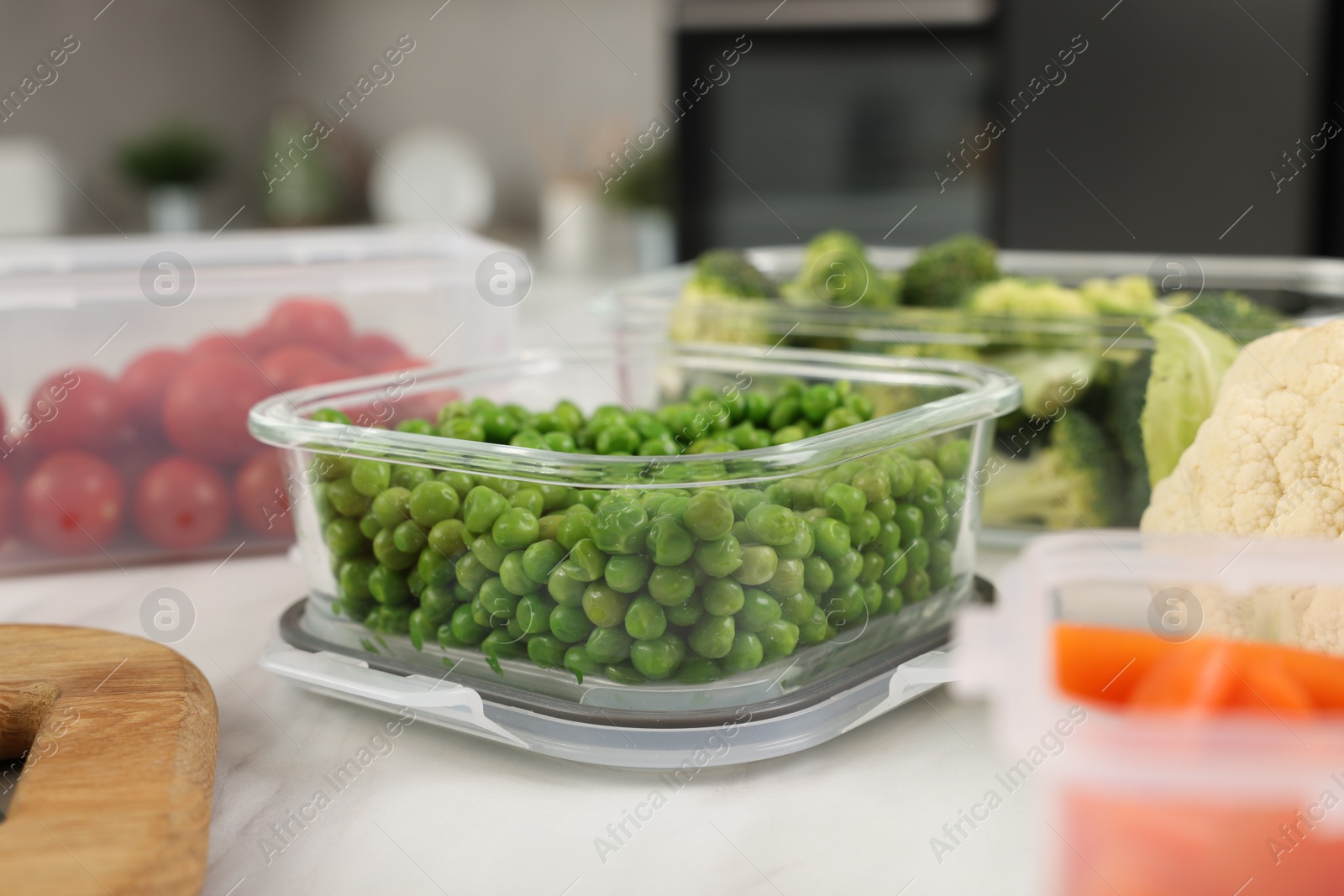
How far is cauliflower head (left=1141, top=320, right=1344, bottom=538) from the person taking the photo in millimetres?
619

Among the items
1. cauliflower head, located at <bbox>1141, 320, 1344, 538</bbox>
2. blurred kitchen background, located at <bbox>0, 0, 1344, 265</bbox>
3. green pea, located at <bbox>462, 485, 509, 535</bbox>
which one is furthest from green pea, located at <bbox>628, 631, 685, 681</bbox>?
blurred kitchen background, located at <bbox>0, 0, 1344, 265</bbox>

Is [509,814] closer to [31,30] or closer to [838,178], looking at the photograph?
[838,178]

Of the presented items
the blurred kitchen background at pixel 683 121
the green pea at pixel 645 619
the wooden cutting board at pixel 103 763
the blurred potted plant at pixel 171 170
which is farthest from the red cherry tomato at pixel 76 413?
the blurred potted plant at pixel 171 170

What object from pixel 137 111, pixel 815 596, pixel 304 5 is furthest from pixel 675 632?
pixel 304 5

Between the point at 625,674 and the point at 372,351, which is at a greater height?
the point at 372,351

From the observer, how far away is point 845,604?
60 centimetres

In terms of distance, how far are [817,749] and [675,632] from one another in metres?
0.12

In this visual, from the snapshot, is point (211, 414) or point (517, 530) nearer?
point (517, 530)

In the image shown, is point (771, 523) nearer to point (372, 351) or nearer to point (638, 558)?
point (638, 558)

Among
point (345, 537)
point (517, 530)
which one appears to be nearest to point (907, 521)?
point (517, 530)

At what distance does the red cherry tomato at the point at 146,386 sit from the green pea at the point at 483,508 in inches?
20.0

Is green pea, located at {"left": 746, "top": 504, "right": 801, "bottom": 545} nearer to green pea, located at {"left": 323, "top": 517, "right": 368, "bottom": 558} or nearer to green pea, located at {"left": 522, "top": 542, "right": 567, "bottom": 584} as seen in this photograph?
green pea, located at {"left": 522, "top": 542, "right": 567, "bottom": 584}

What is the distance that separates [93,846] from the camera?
0.45m

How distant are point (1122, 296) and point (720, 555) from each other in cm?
64
